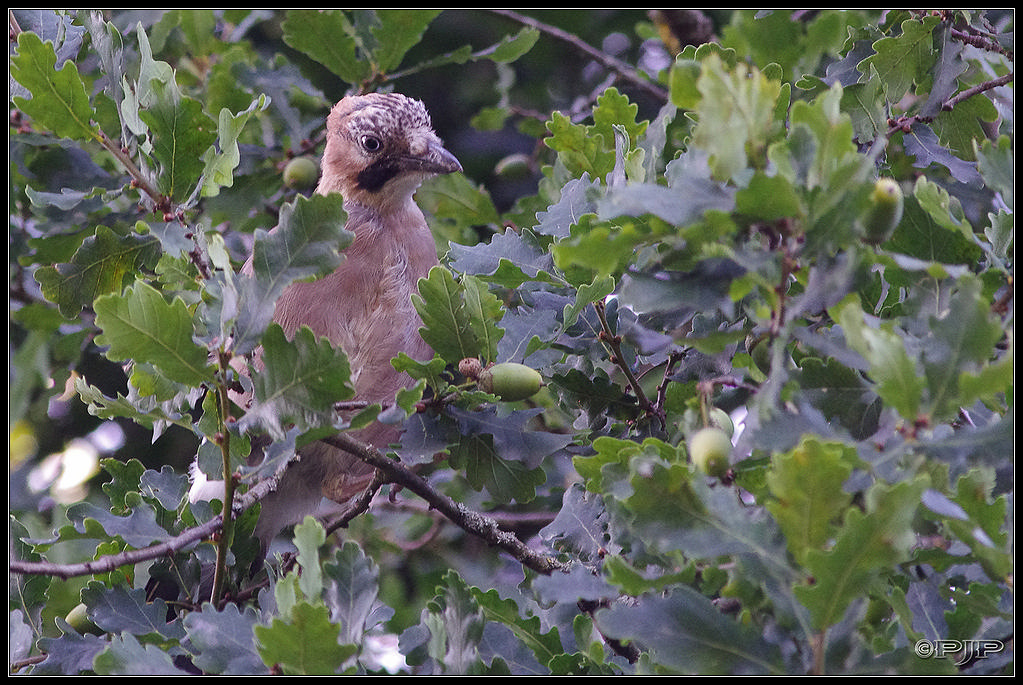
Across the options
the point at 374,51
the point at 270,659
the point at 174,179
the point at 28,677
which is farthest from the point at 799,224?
the point at 374,51

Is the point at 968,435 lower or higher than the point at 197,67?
higher

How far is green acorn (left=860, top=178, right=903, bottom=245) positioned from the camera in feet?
4.99

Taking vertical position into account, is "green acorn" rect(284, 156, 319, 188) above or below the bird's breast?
above

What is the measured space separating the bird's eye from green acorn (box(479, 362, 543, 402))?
1.70m

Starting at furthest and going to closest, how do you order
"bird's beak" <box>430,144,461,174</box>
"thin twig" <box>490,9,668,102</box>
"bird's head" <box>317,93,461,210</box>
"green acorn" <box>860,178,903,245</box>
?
"thin twig" <box>490,9,668,102</box>
"bird's head" <box>317,93,461,210</box>
"bird's beak" <box>430,144,461,174</box>
"green acorn" <box>860,178,903,245</box>

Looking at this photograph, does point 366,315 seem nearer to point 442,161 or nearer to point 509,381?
point 442,161

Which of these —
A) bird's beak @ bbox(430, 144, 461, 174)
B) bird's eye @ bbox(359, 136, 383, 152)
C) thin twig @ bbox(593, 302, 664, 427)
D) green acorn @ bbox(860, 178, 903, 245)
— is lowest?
bird's eye @ bbox(359, 136, 383, 152)

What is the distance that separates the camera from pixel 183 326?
Result: 1881 millimetres

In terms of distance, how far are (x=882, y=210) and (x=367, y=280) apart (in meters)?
1.99

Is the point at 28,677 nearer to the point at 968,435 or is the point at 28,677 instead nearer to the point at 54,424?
the point at 968,435

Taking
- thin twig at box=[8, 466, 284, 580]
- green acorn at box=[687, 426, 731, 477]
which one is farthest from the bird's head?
green acorn at box=[687, 426, 731, 477]

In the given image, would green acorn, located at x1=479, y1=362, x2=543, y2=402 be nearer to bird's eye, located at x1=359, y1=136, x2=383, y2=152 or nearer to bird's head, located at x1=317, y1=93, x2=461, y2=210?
bird's head, located at x1=317, y1=93, x2=461, y2=210

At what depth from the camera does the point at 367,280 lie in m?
3.26

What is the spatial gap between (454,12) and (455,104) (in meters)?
0.42
